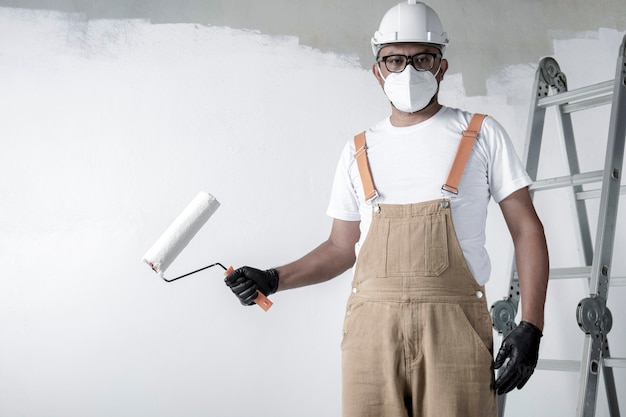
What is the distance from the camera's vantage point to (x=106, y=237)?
137 inches

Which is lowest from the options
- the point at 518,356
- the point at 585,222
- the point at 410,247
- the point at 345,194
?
the point at 518,356

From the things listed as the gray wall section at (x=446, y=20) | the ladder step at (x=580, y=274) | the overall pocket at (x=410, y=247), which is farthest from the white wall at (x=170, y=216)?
the overall pocket at (x=410, y=247)

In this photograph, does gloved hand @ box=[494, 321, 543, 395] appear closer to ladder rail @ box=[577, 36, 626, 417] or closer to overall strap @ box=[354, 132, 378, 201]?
overall strap @ box=[354, 132, 378, 201]

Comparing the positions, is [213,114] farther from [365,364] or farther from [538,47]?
[365,364]

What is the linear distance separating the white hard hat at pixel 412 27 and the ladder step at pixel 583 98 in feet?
2.85

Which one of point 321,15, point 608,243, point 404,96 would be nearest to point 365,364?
point 404,96

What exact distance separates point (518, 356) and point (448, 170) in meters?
0.46

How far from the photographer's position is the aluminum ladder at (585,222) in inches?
92.4

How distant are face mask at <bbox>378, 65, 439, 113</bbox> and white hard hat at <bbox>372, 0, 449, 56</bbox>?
0.08 metres

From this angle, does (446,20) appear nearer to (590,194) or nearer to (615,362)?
(590,194)

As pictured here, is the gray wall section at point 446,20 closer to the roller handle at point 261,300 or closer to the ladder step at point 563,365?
the ladder step at point 563,365

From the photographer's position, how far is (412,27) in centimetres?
199

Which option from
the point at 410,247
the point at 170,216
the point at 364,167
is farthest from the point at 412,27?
the point at 170,216

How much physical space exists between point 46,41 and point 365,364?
8.09ft
